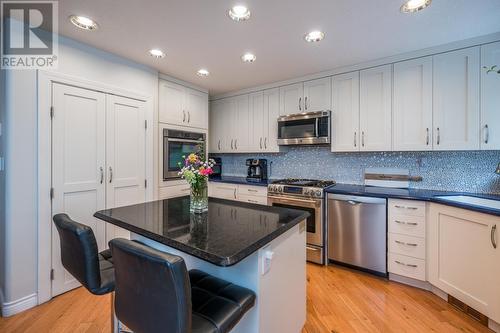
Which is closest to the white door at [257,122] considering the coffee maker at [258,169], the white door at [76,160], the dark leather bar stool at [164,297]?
the coffee maker at [258,169]

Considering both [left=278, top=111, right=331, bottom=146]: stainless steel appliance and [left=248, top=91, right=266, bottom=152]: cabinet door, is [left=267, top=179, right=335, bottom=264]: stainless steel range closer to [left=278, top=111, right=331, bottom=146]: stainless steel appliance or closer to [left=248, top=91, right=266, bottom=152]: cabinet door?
[left=278, top=111, right=331, bottom=146]: stainless steel appliance

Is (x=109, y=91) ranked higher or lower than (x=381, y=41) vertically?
lower

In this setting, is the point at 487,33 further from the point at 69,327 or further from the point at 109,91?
the point at 69,327

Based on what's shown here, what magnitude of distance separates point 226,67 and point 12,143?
7.27 ft

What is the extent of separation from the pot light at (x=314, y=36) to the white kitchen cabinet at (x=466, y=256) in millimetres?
1905

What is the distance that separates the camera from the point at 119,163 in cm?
259

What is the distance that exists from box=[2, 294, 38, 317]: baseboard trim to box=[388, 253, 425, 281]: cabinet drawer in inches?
133

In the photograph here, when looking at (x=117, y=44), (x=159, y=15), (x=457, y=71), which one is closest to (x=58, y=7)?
(x=117, y=44)

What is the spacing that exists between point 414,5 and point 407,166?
69.1 inches

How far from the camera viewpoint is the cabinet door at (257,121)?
3.67 meters

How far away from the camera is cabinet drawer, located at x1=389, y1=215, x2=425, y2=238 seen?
2.27 metres

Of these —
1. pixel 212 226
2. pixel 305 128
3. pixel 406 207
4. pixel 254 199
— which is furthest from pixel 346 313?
pixel 305 128

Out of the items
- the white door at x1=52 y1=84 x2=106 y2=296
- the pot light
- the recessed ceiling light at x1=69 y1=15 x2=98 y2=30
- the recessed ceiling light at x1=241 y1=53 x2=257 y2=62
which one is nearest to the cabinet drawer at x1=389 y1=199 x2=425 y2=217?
the pot light

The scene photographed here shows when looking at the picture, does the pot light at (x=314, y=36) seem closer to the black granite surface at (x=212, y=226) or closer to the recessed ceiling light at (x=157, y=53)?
the recessed ceiling light at (x=157, y=53)
